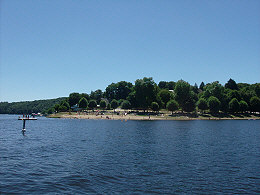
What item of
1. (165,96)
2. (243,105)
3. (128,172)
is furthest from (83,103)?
(128,172)

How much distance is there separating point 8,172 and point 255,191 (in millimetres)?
22633

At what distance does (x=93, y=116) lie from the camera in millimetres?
147375

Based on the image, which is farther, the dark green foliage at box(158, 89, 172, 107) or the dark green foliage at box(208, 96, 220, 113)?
the dark green foliage at box(158, 89, 172, 107)

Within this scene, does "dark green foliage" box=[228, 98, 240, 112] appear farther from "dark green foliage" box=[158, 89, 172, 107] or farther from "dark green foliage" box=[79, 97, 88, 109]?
"dark green foliage" box=[79, 97, 88, 109]

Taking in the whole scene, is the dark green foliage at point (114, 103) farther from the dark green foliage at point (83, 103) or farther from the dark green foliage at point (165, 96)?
the dark green foliage at point (165, 96)

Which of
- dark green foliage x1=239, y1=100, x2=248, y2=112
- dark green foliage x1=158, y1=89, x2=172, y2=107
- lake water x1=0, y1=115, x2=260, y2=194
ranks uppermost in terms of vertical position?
dark green foliage x1=158, y1=89, x2=172, y2=107

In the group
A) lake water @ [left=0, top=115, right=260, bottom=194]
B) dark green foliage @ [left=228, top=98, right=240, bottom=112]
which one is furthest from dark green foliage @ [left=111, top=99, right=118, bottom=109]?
lake water @ [left=0, top=115, right=260, bottom=194]

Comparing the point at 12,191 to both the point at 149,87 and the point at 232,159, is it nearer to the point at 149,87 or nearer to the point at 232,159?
the point at 232,159

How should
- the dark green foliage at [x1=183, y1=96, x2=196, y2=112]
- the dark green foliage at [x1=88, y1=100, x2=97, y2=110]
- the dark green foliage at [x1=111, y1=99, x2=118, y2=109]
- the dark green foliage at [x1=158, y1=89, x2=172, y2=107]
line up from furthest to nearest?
the dark green foliage at [x1=88, y1=100, x2=97, y2=110]
the dark green foliage at [x1=111, y1=99, x2=118, y2=109]
the dark green foliage at [x1=158, y1=89, x2=172, y2=107]
the dark green foliage at [x1=183, y1=96, x2=196, y2=112]

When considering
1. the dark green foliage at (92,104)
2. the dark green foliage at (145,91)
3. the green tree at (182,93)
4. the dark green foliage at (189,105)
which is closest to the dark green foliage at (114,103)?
the dark green foliage at (92,104)

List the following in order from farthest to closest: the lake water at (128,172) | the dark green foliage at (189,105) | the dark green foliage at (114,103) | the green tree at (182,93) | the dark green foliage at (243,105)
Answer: the dark green foliage at (114,103), the dark green foliage at (243,105), the green tree at (182,93), the dark green foliage at (189,105), the lake water at (128,172)

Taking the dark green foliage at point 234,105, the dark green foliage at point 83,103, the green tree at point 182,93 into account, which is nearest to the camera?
the green tree at point 182,93

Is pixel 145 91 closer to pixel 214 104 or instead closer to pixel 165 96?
pixel 165 96

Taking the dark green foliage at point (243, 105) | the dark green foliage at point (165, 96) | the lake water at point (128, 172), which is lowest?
the lake water at point (128, 172)
